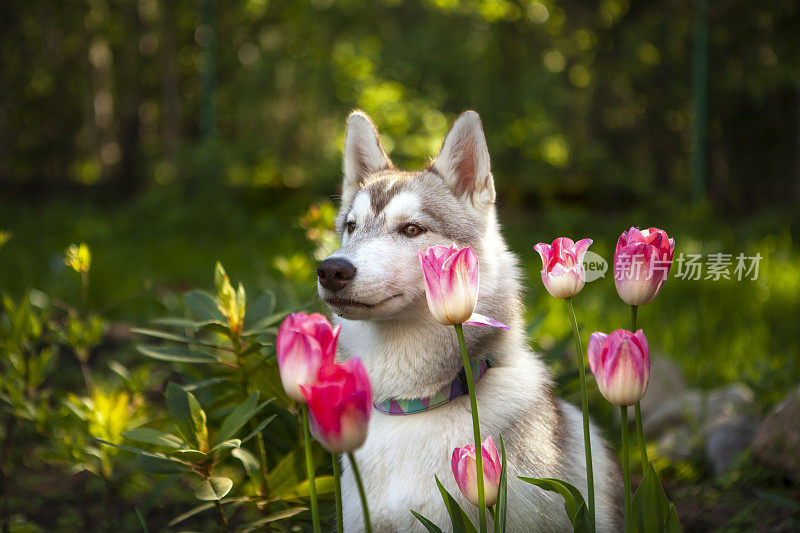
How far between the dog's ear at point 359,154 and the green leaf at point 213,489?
1.21 m

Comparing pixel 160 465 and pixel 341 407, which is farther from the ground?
pixel 341 407

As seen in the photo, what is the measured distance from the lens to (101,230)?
25.2 feet

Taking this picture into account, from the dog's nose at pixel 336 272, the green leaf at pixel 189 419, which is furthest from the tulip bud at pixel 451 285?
the green leaf at pixel 189 419

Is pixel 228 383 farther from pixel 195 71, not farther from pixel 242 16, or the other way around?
pixel 195 71


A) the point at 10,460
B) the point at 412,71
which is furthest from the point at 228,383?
the point at 412,71

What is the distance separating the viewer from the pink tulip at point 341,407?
107cm

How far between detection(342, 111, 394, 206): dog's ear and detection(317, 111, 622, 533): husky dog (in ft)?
0.68

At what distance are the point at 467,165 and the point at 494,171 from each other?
7.43 m

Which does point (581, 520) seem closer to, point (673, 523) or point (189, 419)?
point (673, 523)

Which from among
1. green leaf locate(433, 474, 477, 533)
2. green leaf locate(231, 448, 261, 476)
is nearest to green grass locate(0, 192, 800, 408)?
green leaf locate(231, 448, 261, 476)

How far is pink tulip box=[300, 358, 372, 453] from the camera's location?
42.1 inches

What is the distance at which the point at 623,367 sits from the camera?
1.26m

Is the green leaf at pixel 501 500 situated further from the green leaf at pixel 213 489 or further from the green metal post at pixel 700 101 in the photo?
the green metal post at pixel 700 101

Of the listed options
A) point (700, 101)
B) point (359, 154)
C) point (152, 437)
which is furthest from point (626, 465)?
point (700, 101)
